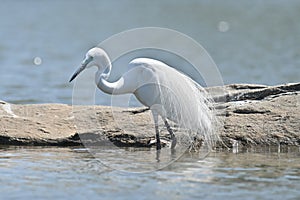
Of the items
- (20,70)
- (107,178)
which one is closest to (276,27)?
(20,70)

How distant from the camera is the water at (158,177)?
7.02 metres

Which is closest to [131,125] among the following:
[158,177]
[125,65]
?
[158,177]

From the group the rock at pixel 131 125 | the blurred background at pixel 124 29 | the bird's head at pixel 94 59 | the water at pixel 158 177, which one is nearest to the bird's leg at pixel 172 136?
the rock at pixel 131 125

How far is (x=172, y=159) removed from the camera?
8820mm

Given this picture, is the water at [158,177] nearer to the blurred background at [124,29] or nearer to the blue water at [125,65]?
the blue water at [125,65]

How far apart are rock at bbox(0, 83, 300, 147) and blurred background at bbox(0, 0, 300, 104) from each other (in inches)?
285

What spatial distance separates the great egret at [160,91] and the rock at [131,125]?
309 mm

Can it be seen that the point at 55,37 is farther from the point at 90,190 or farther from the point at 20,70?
the point at 90,190

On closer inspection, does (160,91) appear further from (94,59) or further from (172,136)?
(94,59)

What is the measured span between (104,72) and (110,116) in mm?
784

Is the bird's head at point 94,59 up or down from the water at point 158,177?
up

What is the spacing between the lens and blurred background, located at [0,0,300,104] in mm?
22516

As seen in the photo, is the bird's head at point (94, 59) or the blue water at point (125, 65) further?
the bird's head at point (94, 59)

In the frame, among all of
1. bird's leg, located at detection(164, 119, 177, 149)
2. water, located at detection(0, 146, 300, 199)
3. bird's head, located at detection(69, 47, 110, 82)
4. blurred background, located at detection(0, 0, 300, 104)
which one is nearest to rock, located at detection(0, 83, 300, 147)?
bird's leg, located at detection(164, 119, 177, 149)
